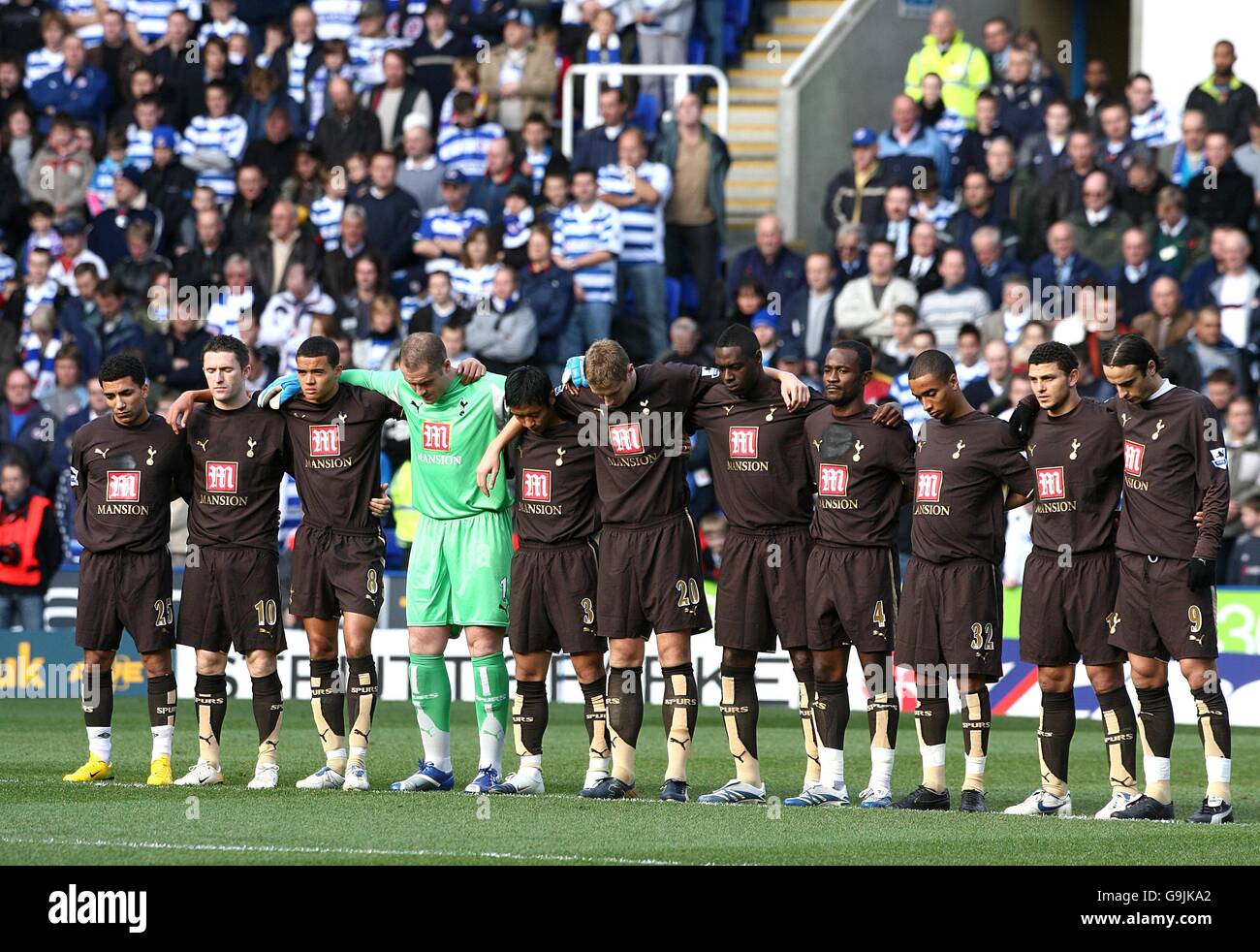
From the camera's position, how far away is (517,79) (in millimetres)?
22922

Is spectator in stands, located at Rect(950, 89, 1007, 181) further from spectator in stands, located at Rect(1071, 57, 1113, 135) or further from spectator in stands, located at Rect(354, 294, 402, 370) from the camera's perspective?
spectator in stands, located at Rect(354, 294, 402, 370)

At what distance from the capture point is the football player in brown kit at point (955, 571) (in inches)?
433

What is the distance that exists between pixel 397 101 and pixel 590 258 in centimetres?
345

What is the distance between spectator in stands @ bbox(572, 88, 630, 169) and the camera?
21.4m

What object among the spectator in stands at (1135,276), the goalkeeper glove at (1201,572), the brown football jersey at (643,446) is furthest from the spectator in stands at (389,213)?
the goalkeeper glove at (1201,572)

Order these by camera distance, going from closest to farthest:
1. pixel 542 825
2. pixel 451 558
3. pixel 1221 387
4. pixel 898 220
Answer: pixel 542 825
pixel 451 558
pixel 1221 387
pixel 898 220

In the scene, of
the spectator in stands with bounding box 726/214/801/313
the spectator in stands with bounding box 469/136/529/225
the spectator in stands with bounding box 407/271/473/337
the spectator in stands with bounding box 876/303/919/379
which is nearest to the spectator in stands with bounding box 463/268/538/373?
the spectator in stands with bounding box 407/271/473/337

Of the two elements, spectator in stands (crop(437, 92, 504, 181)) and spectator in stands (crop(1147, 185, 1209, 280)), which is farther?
spectator in stands (crop(437, 92, 504, 181))

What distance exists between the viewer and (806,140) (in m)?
24.0

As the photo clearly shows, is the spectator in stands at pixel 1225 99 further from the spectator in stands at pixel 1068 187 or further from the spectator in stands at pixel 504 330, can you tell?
the spectator in stands at pixel 504 330

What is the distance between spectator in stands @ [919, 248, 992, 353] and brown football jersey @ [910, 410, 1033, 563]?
847cm

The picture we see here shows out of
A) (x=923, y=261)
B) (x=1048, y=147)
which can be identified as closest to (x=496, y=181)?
(x=923, y=261)

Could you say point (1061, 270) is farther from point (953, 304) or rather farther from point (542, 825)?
point (542, 825)
